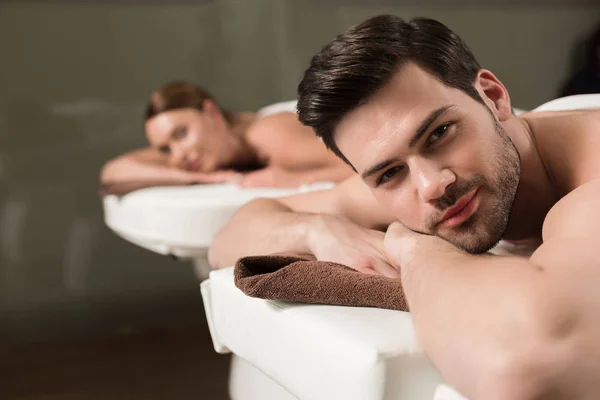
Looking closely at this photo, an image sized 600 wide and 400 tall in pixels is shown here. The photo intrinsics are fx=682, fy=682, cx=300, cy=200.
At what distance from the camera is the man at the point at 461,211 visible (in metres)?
0.56

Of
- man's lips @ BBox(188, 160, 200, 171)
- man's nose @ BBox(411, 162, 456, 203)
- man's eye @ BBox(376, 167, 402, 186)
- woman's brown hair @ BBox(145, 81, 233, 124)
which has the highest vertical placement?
man's nose @ BBox(411, 162, 456, 203)

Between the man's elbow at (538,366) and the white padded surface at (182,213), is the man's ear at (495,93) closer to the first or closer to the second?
the man's elbow at (538,366)

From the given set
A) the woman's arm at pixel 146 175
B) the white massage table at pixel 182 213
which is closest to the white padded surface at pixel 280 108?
the woman's arm at pixel 146 175

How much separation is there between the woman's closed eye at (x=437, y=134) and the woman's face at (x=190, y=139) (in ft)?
4.11

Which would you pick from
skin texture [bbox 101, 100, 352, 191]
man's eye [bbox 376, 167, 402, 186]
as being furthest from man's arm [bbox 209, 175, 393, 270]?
skin texture [bbox 101, 100, 352, 191]

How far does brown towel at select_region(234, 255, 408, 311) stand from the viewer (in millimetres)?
779

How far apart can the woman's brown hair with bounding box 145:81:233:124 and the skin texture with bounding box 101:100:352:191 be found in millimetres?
18

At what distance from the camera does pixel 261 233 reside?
3.72 ft

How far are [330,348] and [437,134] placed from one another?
0.32m

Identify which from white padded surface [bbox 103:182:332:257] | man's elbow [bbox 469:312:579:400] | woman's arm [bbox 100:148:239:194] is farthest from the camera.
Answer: woman's arm [bbox 100:148:239:194]

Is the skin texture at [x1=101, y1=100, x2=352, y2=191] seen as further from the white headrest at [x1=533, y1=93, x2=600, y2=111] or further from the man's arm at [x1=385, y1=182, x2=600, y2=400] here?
the man's arm at [x1=385, y1=182, x2=600, y2=400]

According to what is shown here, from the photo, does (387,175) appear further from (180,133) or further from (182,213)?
(180,133)

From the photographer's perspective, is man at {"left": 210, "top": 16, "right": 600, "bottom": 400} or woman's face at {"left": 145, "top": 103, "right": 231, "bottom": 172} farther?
woman's face at {"left": 145, "top": 103, "right": 231, "bottom": 172}

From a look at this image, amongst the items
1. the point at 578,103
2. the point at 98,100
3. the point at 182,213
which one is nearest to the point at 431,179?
the point at 578,103
